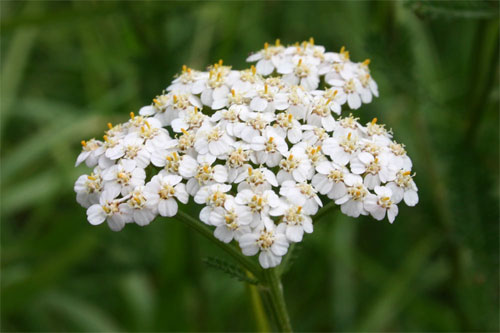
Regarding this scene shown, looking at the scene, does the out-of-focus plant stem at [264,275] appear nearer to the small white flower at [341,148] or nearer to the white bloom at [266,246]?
the white bloom at [266,246]

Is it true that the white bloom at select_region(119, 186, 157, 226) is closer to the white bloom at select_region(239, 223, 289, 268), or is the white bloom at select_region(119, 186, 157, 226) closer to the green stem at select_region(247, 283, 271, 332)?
the white bloom at select_region(239, 223, 289, 268)

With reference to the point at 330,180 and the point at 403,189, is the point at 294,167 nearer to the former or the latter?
the point at 330,180

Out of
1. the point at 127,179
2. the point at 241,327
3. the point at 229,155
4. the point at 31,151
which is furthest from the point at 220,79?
the point at 31,151

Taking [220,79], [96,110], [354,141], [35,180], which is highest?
[96,110]

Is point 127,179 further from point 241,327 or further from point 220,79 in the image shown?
point 241,327

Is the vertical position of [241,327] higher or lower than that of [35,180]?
lower

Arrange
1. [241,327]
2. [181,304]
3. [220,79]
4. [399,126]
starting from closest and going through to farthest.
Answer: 1. [220,79]
2. [181,304]
3. [241,327]
4. [399,126]

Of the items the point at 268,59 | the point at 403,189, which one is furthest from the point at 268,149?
the point at 268,59
